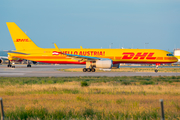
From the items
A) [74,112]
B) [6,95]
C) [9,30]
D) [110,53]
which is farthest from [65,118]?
[9,30]

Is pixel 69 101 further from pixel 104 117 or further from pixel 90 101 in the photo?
pixel 104 117

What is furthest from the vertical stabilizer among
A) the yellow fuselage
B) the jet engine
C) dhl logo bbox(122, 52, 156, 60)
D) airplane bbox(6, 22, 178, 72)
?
dhl logo bbox(122, 52, 156, 60)

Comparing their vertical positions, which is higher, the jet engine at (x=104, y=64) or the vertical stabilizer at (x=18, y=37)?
the vertical stabilizer at (x=18, y=37)

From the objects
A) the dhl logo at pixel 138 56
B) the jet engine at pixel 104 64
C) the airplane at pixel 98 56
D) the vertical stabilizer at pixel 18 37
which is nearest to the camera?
the jet engine at pixel 104 64

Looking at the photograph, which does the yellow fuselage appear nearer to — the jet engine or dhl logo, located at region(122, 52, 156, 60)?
dhl logo, located at region(122, 52, 156, 60)

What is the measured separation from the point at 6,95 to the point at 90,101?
542 cm

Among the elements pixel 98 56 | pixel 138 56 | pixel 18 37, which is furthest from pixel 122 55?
pixel 18 37

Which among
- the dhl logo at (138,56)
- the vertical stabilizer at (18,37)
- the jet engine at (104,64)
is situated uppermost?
the vertical stabilizer at (18,37)

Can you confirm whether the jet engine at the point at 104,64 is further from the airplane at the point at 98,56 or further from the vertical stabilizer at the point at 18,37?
the vertical stabilizer at the point at 18,37

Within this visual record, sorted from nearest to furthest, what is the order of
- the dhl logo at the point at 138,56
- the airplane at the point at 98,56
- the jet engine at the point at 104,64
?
the jet engine at the point at 104,64 → the airplane at the point at 98,56 → the dhl logo at the point at 138,56

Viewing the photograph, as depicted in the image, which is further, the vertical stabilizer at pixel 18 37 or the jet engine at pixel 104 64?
the vertical stabilizer at pixel 18 37

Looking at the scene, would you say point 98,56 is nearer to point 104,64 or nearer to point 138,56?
point 104,64

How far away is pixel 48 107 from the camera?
33.8 feet

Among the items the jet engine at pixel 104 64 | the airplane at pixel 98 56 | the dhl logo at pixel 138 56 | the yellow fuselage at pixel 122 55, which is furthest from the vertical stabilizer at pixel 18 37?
the dhl logo at pixel 138 56
